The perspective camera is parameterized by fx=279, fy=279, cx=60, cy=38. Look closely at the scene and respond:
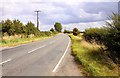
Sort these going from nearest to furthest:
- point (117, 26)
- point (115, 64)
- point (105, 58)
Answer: point (115, 64) → point (117, 26) → point (105, 58)

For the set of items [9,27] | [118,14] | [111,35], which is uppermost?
[118,14]

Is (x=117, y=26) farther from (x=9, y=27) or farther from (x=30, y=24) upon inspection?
(x=30, y=24)

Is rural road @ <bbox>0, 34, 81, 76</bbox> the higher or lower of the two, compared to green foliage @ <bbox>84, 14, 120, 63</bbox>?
lower

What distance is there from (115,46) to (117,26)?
50.8 inches

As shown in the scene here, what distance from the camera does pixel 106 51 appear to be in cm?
2052

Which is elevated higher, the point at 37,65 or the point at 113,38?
the point at 113,38

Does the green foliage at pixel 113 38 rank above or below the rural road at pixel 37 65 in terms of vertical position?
above

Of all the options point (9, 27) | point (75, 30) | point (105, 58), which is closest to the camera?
point (105, 58)

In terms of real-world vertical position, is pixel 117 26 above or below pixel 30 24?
above

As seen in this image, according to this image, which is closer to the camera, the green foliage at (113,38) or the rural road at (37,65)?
the rural road at (37,65)

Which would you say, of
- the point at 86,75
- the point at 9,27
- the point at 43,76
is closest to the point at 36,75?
the point at 43,76

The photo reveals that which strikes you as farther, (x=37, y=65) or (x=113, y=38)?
(x=113, y=38)

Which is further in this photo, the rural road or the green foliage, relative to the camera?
the green foliage

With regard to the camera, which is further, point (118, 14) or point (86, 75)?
point (118, 14)
